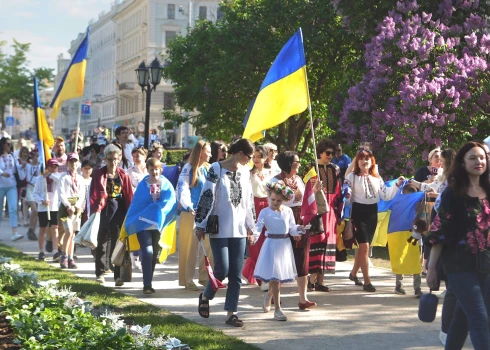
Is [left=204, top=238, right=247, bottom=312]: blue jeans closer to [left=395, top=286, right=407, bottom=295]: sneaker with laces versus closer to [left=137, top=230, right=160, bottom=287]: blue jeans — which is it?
[left=137, top=230, right=160, bottom=287]: blue jeans

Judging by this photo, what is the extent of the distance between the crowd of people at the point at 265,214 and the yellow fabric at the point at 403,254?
0.84 ft

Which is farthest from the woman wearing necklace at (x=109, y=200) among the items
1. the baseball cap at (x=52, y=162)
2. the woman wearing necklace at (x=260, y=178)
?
the baseball cap at (x=52, y=162)

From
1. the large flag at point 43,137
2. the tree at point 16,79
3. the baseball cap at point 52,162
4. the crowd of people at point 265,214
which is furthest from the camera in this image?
the tree at point 16,79

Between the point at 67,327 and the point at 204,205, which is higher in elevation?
the point at 204,205

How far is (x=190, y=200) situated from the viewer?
12.0 m

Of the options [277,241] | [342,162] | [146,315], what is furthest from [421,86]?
[146,315]

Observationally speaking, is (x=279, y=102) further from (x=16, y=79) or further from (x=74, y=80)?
(x=16, y=79)

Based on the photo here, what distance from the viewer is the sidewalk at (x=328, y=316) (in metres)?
8.77

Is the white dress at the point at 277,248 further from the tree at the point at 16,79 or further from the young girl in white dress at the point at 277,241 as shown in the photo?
the tree at the point at 16,79

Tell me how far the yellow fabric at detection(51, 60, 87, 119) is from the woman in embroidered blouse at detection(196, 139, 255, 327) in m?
7.97

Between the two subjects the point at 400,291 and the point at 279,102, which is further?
the point at 400,291

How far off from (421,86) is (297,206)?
7.97m

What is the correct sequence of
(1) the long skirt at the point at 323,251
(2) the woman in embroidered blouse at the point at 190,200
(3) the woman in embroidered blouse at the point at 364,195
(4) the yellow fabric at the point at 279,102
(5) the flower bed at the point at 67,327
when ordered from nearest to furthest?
(5) the flower bed at the point at 67,327, (4) the yellow fabric at the point at 279,102, (1) the long skirt at the point at 323,251, (2) the woman in embroidered blouse at the point at 190,200, (3) the woman in embroidered blouse at the point at 364,195

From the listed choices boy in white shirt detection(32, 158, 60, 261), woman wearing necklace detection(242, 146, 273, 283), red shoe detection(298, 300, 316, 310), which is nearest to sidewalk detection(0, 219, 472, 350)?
red shoe detection(298, 300, 316, 310)
